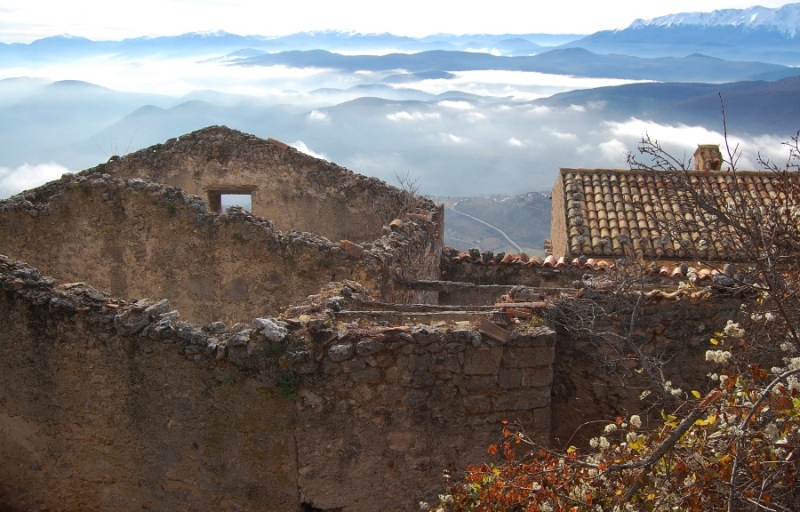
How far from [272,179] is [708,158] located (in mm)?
10806

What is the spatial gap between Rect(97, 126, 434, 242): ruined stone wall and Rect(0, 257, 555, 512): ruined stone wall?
703cm

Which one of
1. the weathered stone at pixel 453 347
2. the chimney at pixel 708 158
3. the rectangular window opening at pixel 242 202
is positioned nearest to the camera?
the weathered stone at pixel 453 347

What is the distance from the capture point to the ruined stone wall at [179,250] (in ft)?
31.4

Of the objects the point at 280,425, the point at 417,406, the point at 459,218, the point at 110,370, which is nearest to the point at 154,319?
the point at 110,370

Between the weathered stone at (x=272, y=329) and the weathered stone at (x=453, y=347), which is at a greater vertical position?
the weathered stone at (x=272, y=329)

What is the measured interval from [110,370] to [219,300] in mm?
3742

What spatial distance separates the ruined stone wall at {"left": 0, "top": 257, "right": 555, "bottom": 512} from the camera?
6125 mm

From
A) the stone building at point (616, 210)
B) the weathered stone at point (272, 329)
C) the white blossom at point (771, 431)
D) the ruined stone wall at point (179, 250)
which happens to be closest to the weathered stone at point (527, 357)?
the weathered stone at point (272, 329)

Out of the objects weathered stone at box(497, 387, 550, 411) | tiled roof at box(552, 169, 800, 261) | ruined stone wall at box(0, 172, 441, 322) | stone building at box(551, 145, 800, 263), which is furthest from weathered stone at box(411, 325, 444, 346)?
tiled roof at box(552, 169, 800, 261)

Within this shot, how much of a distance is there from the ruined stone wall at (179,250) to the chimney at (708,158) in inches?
423

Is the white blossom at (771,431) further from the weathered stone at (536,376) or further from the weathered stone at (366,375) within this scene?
the weathered stone at (366,375)

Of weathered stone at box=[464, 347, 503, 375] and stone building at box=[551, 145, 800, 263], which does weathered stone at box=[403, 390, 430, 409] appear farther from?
stone building at box=[551, 145, 800, 263]

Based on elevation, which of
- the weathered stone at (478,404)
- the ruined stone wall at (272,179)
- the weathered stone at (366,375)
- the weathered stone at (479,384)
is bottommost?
the weathered stone at (478,404)

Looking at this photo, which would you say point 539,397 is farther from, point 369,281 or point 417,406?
point 369,281
